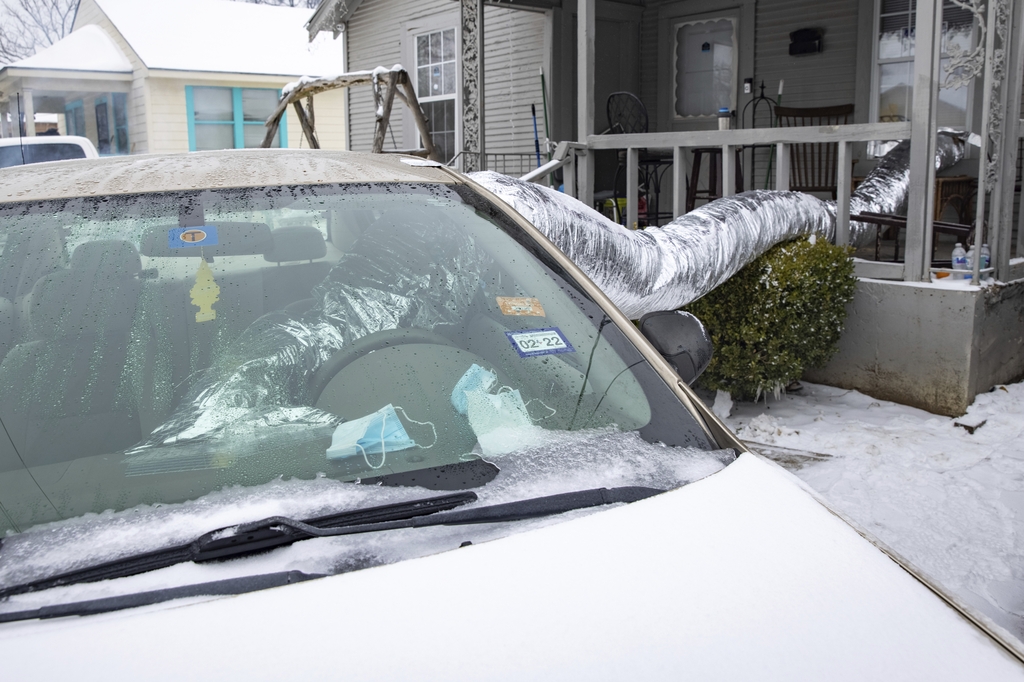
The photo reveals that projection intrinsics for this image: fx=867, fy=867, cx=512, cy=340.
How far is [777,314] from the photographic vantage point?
5.11 meters

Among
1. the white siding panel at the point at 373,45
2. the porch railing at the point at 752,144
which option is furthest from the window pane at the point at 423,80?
the porch railing at the point at 752,144

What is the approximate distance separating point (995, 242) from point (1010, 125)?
29.2 inches

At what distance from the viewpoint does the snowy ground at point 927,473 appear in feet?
11.1

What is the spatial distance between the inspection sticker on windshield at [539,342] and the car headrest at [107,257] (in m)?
0.86

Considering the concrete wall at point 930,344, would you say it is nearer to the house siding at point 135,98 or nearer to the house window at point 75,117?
the house siding at point 135,98

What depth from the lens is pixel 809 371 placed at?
5.94 metres

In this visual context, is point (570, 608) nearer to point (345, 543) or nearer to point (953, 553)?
point (345, 543)

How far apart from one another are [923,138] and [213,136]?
20.1 m

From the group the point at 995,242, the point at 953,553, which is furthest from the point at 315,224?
the point at 995,242

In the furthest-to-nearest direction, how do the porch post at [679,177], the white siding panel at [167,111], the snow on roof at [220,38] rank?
the white siding panel at [167,111]
the snow on roof at [220,38]
the porch post at [679,177]

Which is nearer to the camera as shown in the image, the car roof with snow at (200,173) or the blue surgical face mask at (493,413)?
→ the blue surgical face mask at (493,413)

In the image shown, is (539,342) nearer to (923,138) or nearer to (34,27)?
(923,138)

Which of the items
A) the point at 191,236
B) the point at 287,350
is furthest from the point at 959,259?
the point at 191,236

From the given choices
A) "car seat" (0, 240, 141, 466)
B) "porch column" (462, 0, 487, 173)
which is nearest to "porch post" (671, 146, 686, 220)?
"porch column" (462, 0, 487, 173)
